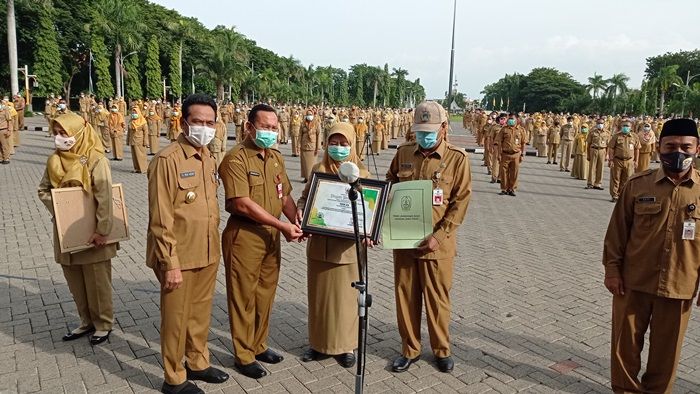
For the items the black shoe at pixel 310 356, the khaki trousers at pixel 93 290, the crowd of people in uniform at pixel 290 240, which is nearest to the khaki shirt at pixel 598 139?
the crowd of people in uniform at pixel 290 240

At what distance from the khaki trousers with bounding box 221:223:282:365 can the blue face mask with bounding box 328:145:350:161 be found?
2.37ft

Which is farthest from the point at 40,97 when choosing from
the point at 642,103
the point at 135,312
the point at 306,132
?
the point at 642,103

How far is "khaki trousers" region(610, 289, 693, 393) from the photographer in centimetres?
343

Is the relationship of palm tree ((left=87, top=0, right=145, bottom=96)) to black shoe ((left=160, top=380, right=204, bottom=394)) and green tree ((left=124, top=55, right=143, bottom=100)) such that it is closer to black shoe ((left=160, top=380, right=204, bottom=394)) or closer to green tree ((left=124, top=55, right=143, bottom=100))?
green tree ((left=124, top=55, right=143, bottom=100))

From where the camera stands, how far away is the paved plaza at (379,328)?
3910 millimetres

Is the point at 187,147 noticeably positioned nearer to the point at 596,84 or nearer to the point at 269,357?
the point at 269,357

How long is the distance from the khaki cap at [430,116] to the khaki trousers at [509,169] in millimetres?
9609

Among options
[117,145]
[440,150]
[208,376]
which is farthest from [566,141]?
[208,376]

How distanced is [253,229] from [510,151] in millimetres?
10301

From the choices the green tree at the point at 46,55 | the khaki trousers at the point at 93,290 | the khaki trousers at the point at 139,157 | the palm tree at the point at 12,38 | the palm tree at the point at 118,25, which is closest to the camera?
the khaki trousers at the point at 93,290

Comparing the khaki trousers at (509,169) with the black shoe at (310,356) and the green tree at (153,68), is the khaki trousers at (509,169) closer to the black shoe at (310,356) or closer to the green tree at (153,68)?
the black shoe at (310,356)

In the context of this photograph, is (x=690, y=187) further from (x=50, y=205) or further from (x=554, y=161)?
(x=554, y=161)

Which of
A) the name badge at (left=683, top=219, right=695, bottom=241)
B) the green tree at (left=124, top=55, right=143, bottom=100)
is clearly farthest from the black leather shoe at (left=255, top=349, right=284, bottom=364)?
the green tree at (left=124, top=55, right=143, bottom=100)

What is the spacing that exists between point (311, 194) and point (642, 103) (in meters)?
66.7
